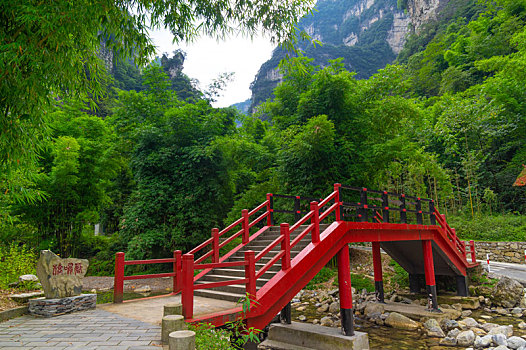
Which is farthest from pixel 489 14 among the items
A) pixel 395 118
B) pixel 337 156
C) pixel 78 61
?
pixel 78 61

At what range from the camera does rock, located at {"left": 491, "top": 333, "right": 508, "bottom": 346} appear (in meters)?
6.67

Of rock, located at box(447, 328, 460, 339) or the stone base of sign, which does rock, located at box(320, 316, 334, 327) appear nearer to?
rock, located at box(447, 328, 460, 339)

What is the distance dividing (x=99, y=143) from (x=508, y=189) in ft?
78.6

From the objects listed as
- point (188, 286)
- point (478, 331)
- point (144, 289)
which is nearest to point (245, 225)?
point (188, 286)

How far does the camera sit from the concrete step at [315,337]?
6.18m

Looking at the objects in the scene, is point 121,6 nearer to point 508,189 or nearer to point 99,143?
point 99,143

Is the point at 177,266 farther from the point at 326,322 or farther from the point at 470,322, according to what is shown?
the point at 470,322

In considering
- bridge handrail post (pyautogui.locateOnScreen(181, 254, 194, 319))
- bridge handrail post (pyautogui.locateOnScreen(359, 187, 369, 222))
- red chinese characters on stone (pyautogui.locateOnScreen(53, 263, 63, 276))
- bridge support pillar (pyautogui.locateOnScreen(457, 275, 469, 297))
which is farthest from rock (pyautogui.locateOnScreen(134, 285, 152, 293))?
bridge support pillar (pyautogui.locateOnScreen(457, 275, 469, 297))

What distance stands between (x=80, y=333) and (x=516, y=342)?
8.45 metres

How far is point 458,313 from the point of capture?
8945 millimetres

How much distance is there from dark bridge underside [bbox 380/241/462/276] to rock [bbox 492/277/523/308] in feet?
3.69

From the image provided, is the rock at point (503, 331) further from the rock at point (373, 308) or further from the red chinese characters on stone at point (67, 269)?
the red chinese characters on stone at point (67, 269)

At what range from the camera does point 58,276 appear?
5.34m

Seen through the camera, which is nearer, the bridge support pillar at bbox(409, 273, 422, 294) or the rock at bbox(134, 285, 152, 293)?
A: the bridge support pillar at bbox(409, 273, 422, 294)
